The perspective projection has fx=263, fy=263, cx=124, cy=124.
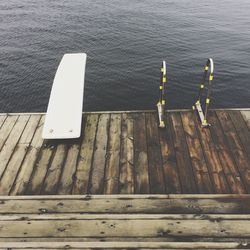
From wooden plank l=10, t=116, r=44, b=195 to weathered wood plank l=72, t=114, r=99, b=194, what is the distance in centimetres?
126

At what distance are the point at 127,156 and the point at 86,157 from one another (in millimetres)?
1141

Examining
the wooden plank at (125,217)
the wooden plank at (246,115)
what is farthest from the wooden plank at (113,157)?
the wooden plank at (246,115)

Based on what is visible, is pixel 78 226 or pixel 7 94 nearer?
pixel 78 226

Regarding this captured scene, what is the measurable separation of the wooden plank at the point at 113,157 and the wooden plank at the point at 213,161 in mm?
2434

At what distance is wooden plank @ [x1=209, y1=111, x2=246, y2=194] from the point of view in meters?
6.43

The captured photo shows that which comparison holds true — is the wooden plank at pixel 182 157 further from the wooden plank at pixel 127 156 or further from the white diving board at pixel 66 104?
the white diving board at pixel 66 104

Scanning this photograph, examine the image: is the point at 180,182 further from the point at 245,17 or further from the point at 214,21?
the point at 245,17

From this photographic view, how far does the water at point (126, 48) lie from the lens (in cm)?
1527

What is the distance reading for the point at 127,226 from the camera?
5195mm

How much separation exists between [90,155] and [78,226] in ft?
7.98

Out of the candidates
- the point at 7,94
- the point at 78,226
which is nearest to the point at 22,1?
the point at 7,94

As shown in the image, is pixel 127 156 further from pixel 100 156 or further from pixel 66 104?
pixel 66 104

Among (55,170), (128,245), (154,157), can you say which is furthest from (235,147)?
(55,170)

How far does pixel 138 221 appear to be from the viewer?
17.4 feet
